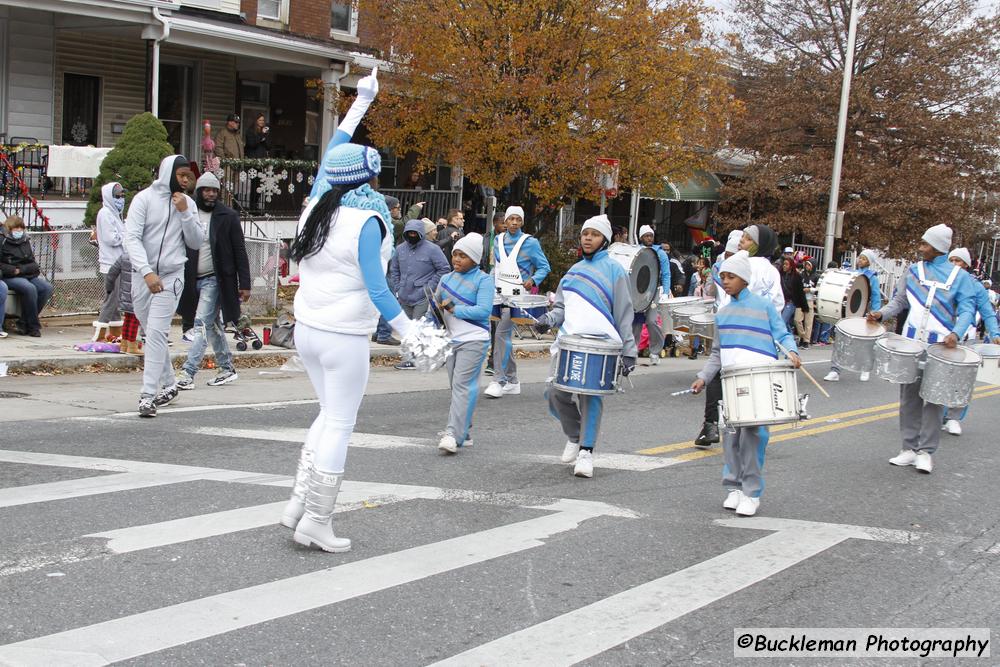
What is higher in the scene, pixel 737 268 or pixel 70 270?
pixel 737 268

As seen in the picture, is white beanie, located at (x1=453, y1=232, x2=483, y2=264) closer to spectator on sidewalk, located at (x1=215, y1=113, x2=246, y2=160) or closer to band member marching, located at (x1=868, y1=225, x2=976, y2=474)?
band member marching, located at (x1=868, y1=225, x2=976, y2=474)

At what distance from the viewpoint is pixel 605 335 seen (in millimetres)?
8172

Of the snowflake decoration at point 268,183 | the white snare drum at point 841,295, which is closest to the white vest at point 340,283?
the white snare drum at point 841,295

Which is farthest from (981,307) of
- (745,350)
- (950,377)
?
(745,350)

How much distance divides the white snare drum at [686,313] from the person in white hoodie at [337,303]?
250 inches

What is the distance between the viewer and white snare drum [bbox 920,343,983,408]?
8875 mm

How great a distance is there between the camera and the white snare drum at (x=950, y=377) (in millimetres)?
8875

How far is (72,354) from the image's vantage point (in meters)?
12.4

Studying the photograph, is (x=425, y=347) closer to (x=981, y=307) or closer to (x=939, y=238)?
(x=939, y=238)

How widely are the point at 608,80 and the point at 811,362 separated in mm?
6284

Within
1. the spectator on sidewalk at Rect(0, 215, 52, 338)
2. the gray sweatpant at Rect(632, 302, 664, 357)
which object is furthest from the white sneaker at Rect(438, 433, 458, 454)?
the spectator on sidewalk at Rect(0, 215, 52, 338)

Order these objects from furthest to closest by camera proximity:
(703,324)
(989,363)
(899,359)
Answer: (703,324) → (989,363) → (899,359)

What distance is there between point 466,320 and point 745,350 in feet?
8.12

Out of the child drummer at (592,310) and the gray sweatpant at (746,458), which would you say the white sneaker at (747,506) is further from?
the child drummer at (592,310)
